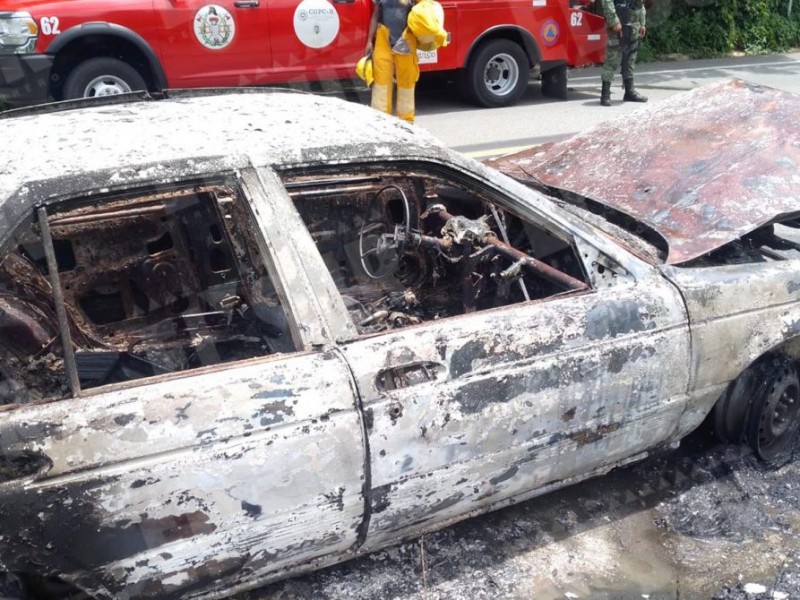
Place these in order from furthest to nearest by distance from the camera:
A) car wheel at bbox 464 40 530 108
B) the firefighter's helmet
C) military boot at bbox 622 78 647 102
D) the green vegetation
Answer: the green vegetation → military boot at bbox 622 78 647 102 → car wheel at bbox 464 40 530 108 → the firefighter's helmet

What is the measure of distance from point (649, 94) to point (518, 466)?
9.88 meters

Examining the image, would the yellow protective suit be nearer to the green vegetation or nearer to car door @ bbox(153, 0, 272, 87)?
car door @ bbox(153, 0, 272, 87)

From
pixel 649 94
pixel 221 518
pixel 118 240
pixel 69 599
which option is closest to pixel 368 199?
pixel 118 240

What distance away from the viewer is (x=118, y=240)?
3.41 meters

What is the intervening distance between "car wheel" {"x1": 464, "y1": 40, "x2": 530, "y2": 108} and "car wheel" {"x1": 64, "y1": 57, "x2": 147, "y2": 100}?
392cm

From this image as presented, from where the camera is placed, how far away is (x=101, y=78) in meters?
8.05

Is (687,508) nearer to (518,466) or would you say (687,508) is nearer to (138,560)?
(518,466)

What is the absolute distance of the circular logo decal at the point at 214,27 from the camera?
816 centimetres

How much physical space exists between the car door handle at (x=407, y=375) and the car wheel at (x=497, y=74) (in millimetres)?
8042

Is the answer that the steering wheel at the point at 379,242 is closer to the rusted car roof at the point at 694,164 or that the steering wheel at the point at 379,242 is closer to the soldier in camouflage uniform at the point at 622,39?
the rusted car roof at the point at 694,164

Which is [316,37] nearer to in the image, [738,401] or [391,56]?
[391,56]

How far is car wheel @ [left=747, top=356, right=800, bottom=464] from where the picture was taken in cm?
322

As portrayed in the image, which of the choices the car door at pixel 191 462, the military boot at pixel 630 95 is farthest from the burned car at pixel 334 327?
the military boot at pixel 630 95

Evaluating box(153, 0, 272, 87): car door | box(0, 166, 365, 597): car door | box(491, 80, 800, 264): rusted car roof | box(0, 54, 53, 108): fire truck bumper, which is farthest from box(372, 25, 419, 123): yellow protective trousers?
box(0, 166, 365, 597): car door
